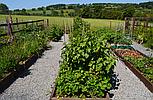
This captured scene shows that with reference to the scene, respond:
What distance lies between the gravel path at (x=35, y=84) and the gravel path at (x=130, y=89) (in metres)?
1.77

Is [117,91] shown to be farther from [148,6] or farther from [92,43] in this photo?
[148,6]

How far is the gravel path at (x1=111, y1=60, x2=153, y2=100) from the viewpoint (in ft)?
21.0

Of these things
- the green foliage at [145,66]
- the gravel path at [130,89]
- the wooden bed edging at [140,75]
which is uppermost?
the green foliage at [145,66]

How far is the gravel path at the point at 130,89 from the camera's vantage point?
641 cm

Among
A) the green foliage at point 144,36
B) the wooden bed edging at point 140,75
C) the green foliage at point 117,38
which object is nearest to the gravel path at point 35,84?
the wooden bed edging at point 140,75

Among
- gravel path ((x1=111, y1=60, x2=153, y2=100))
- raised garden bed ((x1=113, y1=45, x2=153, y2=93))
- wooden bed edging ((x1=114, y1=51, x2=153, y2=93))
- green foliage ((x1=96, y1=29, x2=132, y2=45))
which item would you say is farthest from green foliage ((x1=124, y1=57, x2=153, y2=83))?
green foliage ((x1=96, y1=29, x2=132, y2=45))

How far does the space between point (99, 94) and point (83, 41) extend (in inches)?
48.8

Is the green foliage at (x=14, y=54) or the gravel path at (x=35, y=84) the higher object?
the green foliage at (x=14, y=54)

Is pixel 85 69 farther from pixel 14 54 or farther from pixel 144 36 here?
pixel 144 36

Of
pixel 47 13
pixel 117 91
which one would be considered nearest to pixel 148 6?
pixel 47 13

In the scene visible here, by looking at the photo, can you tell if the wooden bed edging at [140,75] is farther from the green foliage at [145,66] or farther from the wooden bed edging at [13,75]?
the wooden bed edging at [13,75]

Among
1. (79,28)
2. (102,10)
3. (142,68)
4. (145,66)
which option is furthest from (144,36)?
(102,10)

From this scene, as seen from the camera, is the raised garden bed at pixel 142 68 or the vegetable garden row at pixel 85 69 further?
the raised garden bed at pixel 142 68

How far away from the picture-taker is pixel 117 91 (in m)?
6.74
